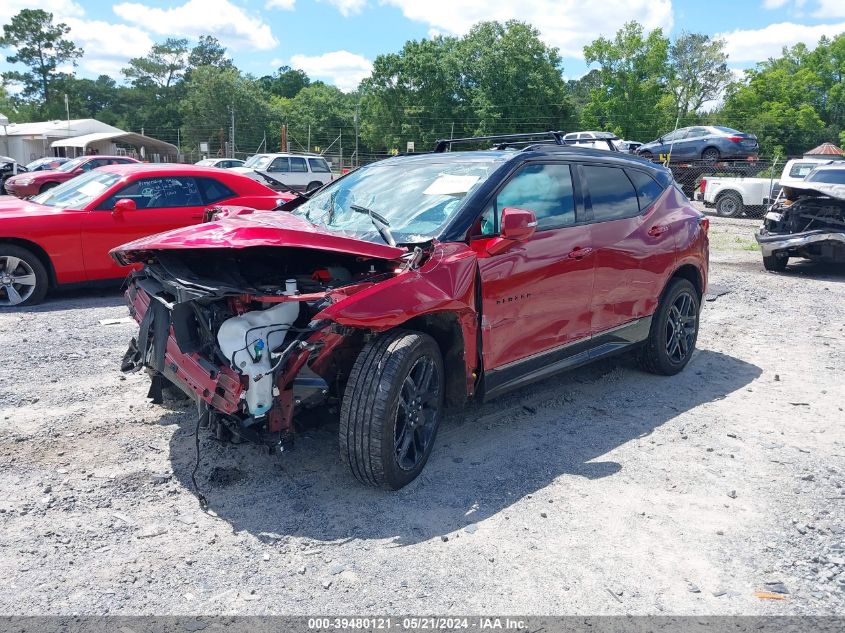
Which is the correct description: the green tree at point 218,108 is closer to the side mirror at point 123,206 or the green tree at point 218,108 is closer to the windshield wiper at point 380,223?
the side mirror at point 123,206

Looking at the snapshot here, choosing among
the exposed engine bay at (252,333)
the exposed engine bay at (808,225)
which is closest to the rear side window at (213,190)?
the exposed engine bay at (252,333)

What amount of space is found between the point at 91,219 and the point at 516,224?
19.3 feet

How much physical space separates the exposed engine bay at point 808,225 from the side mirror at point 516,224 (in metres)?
9.06

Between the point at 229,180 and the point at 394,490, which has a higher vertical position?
the point at 229,180

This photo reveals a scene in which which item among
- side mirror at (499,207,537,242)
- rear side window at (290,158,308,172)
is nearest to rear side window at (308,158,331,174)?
rear side window at (290,158,308,172)

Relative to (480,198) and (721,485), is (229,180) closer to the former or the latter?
(480,198)

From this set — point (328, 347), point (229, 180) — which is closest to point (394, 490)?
point (328, 347)

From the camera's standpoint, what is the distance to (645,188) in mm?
5629

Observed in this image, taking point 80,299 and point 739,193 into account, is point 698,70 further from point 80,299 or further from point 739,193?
point 80,299

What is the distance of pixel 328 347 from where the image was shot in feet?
11.4

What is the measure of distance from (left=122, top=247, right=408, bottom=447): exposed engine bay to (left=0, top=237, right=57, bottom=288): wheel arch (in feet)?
15.1

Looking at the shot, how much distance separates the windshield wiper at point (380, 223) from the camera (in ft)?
13.1

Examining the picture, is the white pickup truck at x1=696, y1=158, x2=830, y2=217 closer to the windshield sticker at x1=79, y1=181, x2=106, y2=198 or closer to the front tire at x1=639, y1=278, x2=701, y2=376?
the front tire at x1=639, y1=278, x2=701, y2=376

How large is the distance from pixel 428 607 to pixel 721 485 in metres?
2.10
